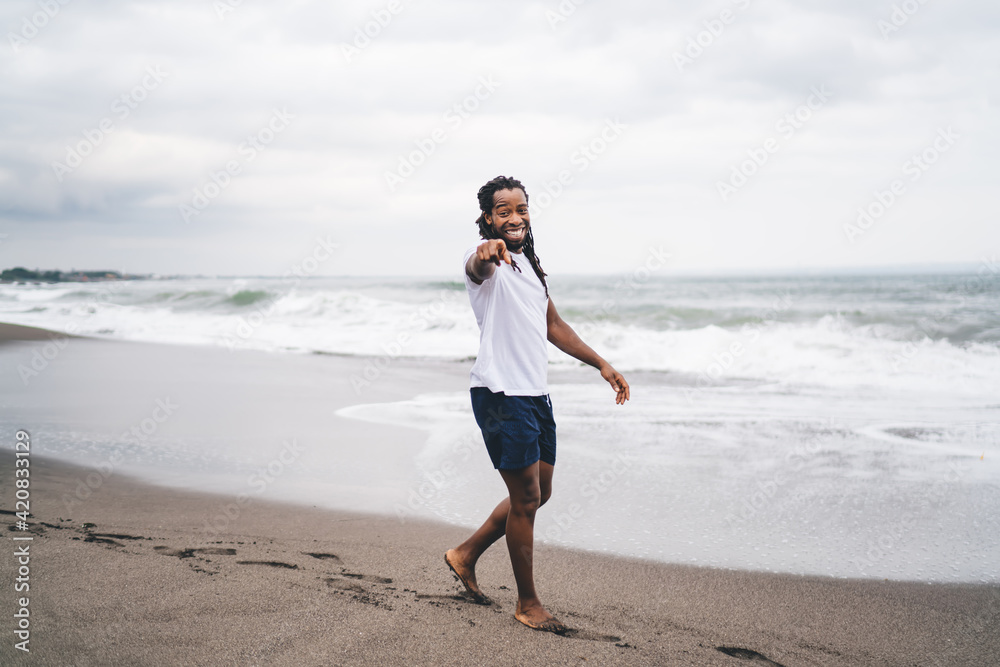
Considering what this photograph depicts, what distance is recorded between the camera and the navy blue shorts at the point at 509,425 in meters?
2.67

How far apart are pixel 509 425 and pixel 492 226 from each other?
2.76 feet

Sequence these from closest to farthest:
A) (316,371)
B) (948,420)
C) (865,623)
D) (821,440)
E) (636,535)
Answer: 1. (865,623)
2. (636,535)
3. (821,440)
4. (948,420)
5. (316,371)

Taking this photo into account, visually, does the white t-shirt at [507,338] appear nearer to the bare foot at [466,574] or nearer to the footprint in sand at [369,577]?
the bare foot at [466,574]

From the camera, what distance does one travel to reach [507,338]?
2.71 meters

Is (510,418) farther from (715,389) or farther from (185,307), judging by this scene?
(185,307)

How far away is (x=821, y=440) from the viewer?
6.50 m

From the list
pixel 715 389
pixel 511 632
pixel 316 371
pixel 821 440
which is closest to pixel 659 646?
pixel 511 632

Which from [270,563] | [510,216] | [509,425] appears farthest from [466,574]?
[510,216]

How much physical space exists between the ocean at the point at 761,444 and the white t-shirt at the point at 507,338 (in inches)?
63.2

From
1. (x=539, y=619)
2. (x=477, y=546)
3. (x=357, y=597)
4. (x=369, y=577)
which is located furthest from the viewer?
(x=369, y=577)

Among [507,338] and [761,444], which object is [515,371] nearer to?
[507,338]

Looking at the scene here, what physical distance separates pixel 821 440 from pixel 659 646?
4.54 m

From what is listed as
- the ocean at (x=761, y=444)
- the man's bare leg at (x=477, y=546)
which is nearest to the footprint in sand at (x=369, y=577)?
the man's bare leg at (x=477, y=546)

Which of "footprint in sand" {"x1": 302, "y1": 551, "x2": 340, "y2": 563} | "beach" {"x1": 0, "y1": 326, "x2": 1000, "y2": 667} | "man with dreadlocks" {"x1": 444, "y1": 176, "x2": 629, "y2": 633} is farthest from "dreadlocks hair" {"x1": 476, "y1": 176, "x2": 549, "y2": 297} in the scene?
"footprint in sand" {"x1": 302, "y1": 551, "x2": 340, "y2": 563}
